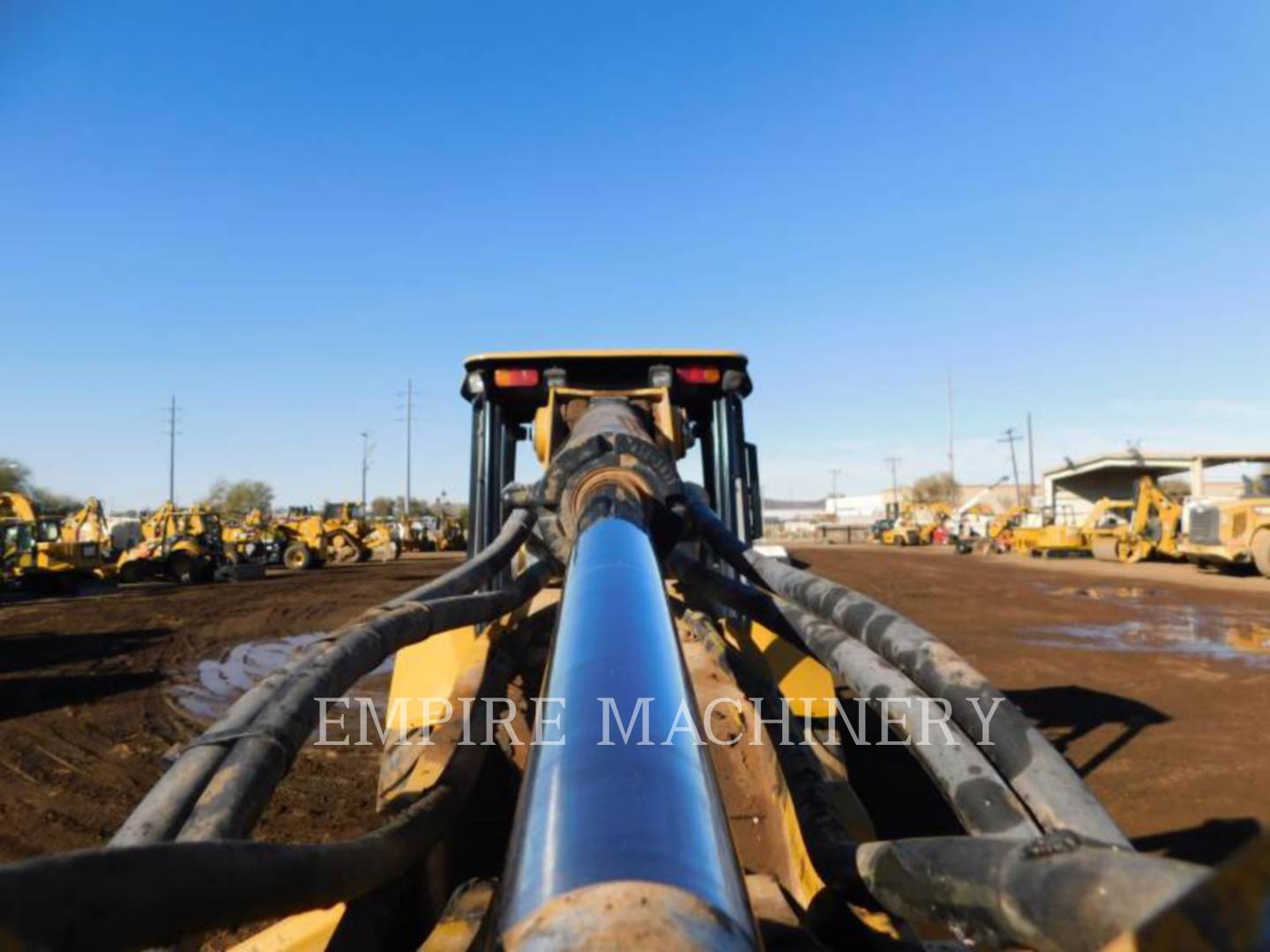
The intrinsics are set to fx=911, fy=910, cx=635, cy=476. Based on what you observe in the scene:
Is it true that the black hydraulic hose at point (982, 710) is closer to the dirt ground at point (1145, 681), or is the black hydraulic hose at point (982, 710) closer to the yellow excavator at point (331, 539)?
the dirt ground at point (1145, 681)

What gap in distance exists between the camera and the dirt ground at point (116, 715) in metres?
5.61

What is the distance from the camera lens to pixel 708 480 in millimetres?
5727

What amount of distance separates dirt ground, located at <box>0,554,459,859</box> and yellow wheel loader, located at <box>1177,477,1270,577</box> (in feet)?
73.6

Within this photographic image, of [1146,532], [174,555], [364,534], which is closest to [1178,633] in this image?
[1146,532]

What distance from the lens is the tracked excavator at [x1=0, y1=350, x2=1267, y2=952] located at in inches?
43.6

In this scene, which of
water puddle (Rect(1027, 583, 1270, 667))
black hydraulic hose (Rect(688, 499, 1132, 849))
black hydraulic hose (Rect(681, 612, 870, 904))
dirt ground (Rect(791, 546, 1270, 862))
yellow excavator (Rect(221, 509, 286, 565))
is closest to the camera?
black hydraulic hose (Rect(688, 499, 1132, 849))

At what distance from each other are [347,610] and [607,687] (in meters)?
17.2

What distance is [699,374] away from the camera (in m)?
4.80

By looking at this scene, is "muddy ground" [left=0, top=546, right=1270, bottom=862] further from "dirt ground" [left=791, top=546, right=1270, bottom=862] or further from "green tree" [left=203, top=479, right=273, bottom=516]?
"green tree" [left=203, top=479, right=273, bottom=516]

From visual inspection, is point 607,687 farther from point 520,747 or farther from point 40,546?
point 40,546

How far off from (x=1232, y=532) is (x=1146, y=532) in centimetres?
601

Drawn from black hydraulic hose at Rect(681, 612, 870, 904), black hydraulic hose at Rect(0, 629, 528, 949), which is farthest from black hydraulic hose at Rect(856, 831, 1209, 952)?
black hydraulic hose at Rect(0, 629, 528, 949)

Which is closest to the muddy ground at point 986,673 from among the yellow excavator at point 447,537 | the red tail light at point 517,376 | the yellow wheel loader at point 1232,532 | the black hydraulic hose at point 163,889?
the black hydraulic hose at point 163,889

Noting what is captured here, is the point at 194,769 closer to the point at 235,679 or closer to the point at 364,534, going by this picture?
the point at 235,679
